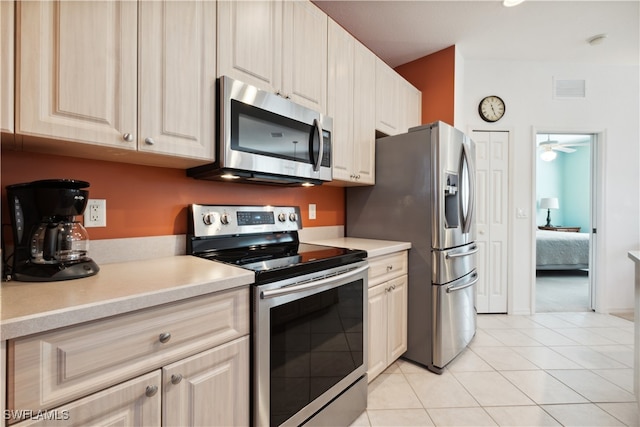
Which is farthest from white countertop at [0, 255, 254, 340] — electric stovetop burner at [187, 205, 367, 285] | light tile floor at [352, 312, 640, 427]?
light tile floor at [352, 312, 640, 427]

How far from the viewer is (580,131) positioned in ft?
11.2

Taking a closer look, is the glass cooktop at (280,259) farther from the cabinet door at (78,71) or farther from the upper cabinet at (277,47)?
the upper cabinet at (277,47)

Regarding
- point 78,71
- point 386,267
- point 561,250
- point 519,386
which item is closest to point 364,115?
point 386,267

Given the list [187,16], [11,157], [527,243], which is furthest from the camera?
[527,243]

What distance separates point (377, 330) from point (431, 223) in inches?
32.1

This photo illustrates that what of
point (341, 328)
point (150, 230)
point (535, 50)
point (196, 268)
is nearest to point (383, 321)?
point (341, 328)

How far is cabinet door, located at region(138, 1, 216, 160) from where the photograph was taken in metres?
1.17

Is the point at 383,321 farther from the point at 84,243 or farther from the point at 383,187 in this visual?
the point at 84,243

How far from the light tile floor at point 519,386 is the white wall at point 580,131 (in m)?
0.87

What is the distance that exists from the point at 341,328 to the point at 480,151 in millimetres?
2792

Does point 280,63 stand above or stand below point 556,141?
below

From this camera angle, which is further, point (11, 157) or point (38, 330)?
point (11, 157)

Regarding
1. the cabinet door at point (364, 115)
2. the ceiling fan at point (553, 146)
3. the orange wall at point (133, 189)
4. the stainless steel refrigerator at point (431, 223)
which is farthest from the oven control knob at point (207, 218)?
the ceiling fan at point (553, 146)

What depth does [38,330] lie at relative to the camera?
0.69 meters
